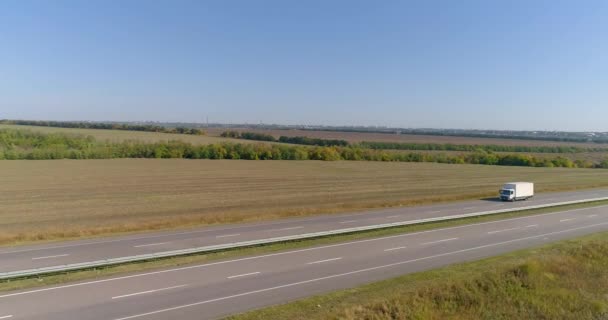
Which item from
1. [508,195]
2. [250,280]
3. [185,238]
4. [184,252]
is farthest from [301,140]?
[250,280]

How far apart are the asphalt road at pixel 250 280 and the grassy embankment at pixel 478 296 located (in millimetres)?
1324

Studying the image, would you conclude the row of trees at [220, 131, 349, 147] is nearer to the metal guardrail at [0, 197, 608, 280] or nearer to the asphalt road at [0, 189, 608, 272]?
the asphalt road at [0, 189, 608, 272]

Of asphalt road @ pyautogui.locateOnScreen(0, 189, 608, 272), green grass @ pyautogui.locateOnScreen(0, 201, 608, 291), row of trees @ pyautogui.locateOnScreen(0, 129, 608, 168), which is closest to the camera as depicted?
green grass @ pyautogui.locateOnScreen(0, 201, 608, 291)

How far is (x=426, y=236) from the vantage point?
91.9 feet

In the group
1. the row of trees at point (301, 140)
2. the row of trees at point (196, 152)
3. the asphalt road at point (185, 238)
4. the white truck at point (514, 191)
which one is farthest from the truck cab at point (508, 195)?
the row of trees at point (301, 140)

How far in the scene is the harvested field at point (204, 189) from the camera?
32281mm

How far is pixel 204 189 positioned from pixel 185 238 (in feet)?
82.3

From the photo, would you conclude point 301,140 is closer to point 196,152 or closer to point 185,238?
point 196,152

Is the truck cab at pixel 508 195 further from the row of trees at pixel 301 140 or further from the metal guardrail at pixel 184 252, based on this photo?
the row of trees at pixel 301 140

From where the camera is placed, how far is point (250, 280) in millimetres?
18328

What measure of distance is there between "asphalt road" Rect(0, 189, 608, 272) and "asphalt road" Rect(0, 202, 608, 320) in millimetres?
4300

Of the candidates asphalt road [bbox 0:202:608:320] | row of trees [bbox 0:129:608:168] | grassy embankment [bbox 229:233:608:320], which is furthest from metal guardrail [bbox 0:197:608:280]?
row of trees [bbox 0:129:608:168]

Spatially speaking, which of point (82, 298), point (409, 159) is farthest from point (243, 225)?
point (409, 159)

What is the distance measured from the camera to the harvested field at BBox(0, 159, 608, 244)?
32.3 m
